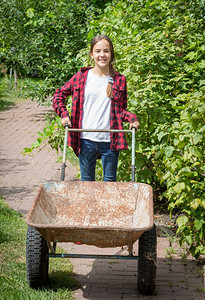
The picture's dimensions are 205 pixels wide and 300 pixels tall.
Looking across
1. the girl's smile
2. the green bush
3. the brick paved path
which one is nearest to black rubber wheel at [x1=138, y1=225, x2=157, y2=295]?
the brick paved path

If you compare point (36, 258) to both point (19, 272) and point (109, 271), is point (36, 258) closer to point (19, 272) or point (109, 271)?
point (19, 272)

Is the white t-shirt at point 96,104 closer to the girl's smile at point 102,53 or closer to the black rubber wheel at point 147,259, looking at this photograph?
the girl's smile at point 102,53

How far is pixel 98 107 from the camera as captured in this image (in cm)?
417

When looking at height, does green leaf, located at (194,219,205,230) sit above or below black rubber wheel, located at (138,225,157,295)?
above

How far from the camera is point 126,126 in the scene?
5.18 metres

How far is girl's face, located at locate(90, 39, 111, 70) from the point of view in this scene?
4.10 metres

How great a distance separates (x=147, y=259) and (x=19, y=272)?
1.15 meters

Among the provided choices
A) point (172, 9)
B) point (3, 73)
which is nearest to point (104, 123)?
point (172, 9)

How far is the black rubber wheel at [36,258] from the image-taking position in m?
3.58

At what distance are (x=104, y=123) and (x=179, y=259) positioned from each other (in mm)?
1460

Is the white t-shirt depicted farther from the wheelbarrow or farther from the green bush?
the green bush

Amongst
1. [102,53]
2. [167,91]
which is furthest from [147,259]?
[167,91]

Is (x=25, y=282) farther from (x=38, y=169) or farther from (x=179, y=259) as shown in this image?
(x=38, y=169)

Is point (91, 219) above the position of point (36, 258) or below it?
above
